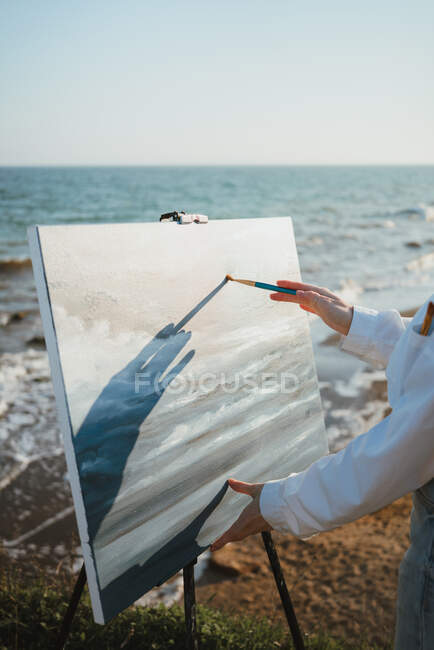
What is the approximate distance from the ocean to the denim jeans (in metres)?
1.29

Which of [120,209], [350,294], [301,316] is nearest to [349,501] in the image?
[301,316]

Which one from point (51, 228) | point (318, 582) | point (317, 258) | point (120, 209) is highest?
point (120, 209)

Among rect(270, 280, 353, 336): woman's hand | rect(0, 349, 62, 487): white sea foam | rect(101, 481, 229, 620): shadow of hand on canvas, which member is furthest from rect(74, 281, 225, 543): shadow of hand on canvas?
rect(0, 349, 62, 487): white sea foam

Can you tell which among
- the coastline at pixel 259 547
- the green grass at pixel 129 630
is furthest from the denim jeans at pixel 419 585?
the coastline at pixel 259 547

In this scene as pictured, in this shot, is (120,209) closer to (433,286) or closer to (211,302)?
(433,286)

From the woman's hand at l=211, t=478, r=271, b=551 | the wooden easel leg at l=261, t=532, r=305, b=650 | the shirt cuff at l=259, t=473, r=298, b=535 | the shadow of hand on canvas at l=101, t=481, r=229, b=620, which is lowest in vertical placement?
the wooden easel leg at l=261, t=532, r=305, b=650

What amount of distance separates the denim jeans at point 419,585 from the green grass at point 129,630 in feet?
3.21

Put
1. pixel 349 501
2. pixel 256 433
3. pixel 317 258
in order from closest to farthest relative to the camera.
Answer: pixel 349 501 → pixel 256 433 → pixel 317 258

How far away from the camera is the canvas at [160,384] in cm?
106

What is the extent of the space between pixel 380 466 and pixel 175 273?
0.68 metres

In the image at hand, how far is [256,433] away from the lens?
1.56 metres

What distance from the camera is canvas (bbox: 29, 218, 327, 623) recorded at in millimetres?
1063

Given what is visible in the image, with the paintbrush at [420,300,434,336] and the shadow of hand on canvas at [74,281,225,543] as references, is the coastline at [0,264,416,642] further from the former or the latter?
the paintbrush at [420,300,434,336]

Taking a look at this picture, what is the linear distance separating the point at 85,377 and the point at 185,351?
33 cm
